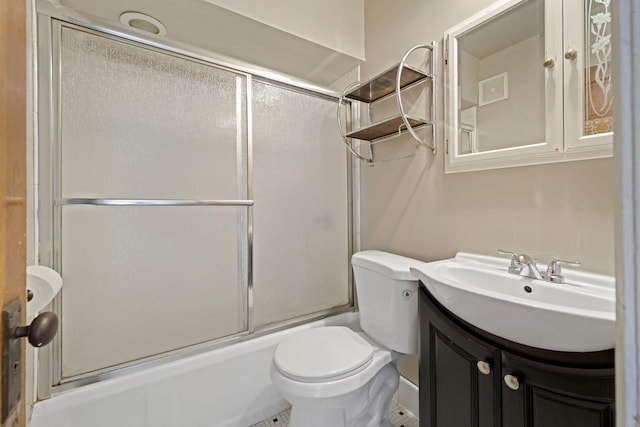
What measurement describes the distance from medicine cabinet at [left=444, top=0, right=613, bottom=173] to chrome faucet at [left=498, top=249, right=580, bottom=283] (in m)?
0.36

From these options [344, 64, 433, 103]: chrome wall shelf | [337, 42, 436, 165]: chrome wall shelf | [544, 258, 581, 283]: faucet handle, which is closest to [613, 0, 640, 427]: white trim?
[544, 258, 581, 283]: faucet handle

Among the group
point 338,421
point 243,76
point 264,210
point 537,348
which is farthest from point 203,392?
point 243,76

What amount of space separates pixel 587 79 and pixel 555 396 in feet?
3.20

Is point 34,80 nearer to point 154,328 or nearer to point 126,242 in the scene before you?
point 126,242

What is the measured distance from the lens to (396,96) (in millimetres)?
1468

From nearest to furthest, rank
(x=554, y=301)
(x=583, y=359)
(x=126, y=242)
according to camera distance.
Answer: (x=583, y=359), (x=554, y=301), (x=126, y=242)

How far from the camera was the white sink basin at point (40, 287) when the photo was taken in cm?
86

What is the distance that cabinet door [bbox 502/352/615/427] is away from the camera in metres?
0.62

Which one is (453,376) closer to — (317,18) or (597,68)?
(597,68)

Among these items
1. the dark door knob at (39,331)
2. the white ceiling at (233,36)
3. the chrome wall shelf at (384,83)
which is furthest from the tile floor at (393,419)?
the white ceiling at (233,36)

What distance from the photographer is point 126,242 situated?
128cm

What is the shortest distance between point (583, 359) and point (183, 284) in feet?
4.86

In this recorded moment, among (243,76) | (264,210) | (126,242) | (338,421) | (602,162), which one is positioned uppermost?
(243,76)

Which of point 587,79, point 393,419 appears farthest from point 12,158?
point 393,419
